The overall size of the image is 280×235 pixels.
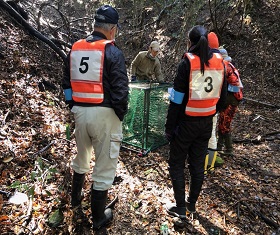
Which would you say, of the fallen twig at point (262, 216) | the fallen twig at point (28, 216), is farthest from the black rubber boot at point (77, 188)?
the fallen twig at point (262, 216)

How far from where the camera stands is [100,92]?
2719mm

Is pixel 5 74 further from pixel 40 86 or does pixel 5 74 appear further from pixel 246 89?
pixel 246 89

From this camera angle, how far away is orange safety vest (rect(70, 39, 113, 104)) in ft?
8.80

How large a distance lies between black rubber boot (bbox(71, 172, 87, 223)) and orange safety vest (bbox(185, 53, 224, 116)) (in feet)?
5.11

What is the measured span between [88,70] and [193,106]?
1.26 meters

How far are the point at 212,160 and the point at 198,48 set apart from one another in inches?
92.5

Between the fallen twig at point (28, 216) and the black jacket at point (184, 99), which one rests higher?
the black jacket at point (184, 99)

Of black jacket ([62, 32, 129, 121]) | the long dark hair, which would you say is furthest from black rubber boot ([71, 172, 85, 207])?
the long dark hair

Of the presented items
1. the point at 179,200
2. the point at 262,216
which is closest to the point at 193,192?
the point at 179,200

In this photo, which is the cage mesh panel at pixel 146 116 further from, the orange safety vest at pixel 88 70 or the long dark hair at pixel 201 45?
the orange safety vest at pixel 88 70

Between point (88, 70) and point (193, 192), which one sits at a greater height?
point (88, 70)

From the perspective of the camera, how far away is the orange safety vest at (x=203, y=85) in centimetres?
289

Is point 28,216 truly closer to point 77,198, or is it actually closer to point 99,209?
point 77,198

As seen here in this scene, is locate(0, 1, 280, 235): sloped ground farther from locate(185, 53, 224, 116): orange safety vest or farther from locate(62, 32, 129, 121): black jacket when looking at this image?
locate(185, 53, 224, 116): orange safety vest
